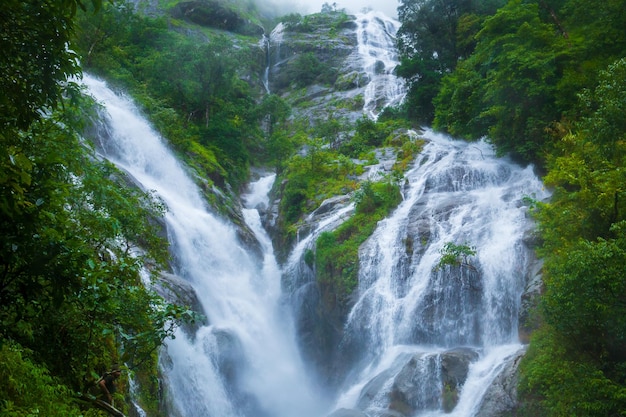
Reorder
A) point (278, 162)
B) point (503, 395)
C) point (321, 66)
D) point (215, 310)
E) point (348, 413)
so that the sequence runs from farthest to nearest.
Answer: point (321, 66) → point (278, 162) → point (215, 310) → point (348, 413) → point (503, 395)

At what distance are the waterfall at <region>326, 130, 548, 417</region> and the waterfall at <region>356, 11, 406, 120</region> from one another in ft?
59.4

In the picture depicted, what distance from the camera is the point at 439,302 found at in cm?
1574

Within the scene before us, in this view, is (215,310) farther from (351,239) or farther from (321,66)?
(321,66)

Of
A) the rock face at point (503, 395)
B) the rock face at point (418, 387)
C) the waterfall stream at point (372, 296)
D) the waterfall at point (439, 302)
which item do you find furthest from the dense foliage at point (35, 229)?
the waterfall at point (439, 302)

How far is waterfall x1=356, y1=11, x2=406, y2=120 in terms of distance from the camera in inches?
1510

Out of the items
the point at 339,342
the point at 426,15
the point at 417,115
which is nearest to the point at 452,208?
the point at 339,342

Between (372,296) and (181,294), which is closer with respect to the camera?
(181,294)

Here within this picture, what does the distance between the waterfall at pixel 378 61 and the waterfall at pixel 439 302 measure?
1811 cm

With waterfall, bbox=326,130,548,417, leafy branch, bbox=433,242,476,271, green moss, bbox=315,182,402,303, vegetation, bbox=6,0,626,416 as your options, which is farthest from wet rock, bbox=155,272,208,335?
leafy branch, bbox=433,242,476,271

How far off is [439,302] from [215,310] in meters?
7.91

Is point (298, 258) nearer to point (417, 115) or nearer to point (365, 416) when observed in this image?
point (365, 416)

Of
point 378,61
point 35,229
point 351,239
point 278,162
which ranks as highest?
point 378,61

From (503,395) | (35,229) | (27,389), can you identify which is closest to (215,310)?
(503,395)

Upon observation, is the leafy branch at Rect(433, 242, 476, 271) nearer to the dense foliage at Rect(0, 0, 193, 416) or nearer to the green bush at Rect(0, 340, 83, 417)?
the dense foliage at Rect(0, 0, 193, 416)
